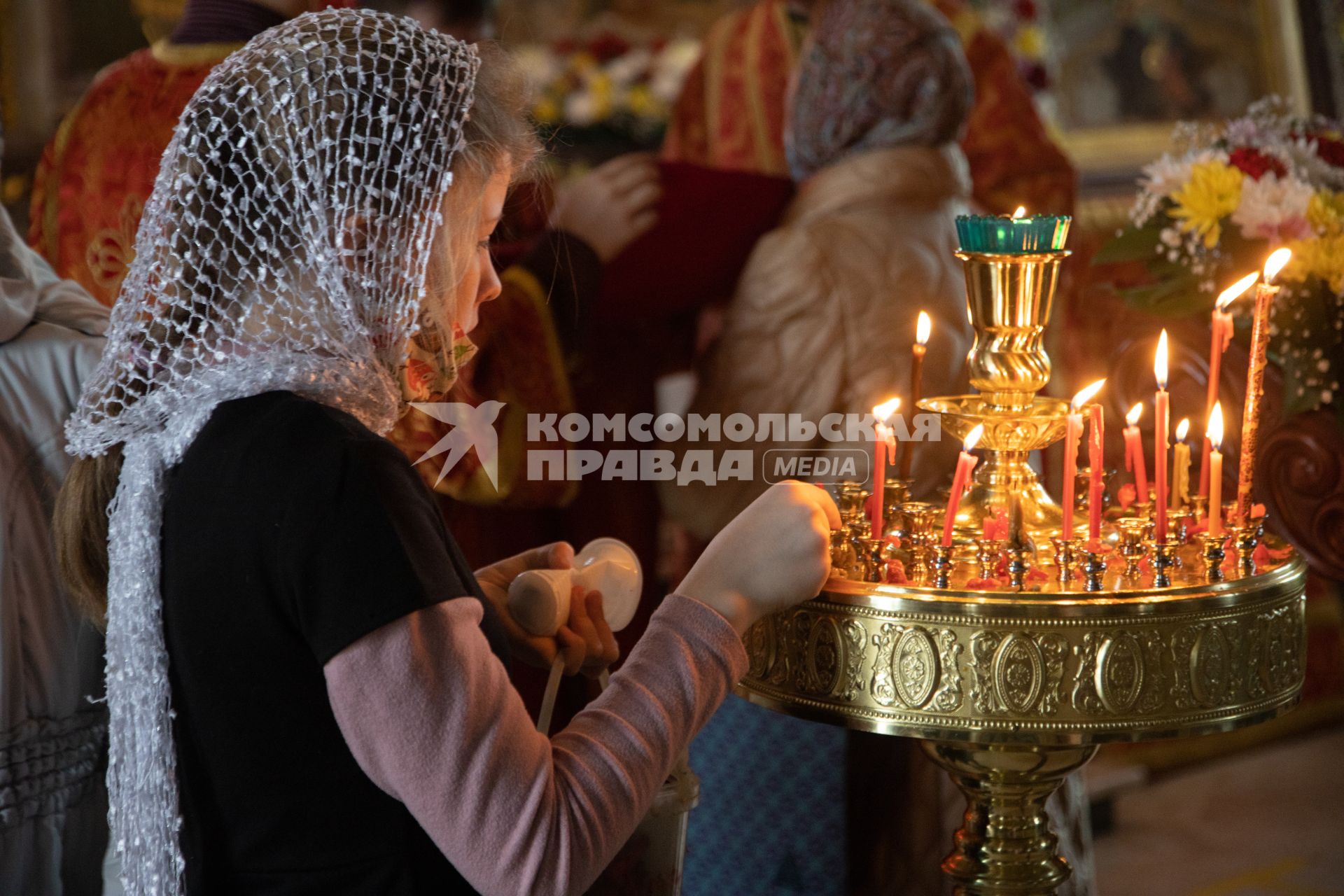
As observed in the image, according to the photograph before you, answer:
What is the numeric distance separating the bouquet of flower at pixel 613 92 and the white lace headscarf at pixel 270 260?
3.01 m

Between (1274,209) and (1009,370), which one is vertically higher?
(1274,209)

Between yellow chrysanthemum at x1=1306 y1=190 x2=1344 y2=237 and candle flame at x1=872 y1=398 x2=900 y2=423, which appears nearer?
candle flame at x1=872 y1=398 x2=900 y2=423

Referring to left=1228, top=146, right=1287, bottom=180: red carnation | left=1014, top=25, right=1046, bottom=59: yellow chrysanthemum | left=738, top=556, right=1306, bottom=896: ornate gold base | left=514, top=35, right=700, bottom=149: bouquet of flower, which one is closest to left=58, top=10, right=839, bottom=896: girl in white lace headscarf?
left=738, top=556, right=1306, bottom=896: ornate gold base

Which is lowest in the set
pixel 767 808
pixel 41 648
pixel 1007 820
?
pixel 767 808

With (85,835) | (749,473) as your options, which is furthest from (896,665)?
(749,473)

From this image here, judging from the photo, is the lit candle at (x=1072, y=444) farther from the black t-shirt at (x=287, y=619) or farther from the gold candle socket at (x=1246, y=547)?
the black t-shirt at (x=287, y=619)

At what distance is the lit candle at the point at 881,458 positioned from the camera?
106 cm

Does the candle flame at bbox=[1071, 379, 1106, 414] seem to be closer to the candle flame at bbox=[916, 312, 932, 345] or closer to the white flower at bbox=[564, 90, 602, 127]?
the candle flame at bbox=[916, 312, 932, 345]

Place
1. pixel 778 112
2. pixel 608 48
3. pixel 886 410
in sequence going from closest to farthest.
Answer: pixel 886 410 < pixel 778 112 < pixel 608 48

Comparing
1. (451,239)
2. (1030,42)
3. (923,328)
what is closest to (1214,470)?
(923,328)

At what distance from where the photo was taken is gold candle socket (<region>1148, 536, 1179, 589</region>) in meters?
1.01

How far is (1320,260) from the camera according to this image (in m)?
1.62

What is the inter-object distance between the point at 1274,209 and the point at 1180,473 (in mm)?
577

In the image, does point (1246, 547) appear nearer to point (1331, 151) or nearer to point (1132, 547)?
point (1132, 547)
